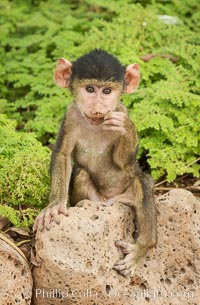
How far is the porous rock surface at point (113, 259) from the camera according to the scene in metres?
5.47

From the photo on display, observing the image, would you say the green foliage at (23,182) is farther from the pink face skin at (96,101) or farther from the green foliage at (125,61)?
the pink face skin at (96,101)

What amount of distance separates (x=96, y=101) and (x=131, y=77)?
0.67m

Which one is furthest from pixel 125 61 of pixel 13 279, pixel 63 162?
pixel 13 279

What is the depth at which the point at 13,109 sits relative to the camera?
8.55 meters

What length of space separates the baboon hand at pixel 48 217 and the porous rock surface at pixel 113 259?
0.20 feet

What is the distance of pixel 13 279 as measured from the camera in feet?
17.8

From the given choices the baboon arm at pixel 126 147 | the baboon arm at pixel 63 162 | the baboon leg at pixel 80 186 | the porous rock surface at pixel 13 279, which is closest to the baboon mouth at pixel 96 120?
the baboon arm at pixel 126 147

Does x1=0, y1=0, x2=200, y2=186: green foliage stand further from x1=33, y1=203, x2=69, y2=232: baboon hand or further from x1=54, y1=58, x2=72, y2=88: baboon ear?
x1=54, y1=58, x2=72, y2=88: baboon ear

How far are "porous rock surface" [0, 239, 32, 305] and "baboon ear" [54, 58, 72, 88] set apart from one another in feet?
5.54

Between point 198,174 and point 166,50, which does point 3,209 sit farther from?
point 166,50

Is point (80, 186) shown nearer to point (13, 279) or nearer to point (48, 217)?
point (48, 217)

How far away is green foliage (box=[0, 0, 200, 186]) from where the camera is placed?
313 inches

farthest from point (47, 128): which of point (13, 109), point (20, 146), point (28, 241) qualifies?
point (28, 241)

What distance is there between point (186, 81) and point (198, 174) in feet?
5.12
